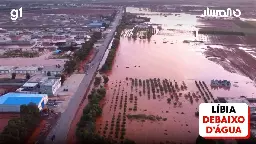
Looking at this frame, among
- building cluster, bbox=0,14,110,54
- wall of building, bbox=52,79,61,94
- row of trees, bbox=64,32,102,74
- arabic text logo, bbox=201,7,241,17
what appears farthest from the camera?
arabic text logo, bbox=201,7,241,17

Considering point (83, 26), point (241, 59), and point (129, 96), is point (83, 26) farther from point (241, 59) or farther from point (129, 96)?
point (129, 96)

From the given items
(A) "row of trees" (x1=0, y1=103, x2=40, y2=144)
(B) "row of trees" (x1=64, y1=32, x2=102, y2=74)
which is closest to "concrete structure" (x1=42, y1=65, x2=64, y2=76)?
(B) "row of trees" (x1=64, y1=32, x2=102, y2=74)

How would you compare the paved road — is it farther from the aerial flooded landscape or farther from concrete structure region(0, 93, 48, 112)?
concrete structure region(0, 93, 48, 112)

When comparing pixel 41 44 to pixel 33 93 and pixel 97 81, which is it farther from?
pixel 33 93

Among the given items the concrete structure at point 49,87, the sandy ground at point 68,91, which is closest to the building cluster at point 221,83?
the sandy ground at point 68,91

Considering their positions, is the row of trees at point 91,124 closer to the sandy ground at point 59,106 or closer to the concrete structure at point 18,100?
the sandy ground at point 59,106

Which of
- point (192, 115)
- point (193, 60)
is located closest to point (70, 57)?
point (193, 60)
